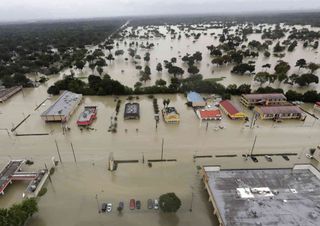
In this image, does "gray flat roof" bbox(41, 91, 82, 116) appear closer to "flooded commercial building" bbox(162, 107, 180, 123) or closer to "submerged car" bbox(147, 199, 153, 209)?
"flooded commercial building" bbox(162, 107, 180, 123)

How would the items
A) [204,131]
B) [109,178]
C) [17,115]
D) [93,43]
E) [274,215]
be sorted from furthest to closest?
[93,43] → [17,115] → [204,131] → [109,178] → [274,215]

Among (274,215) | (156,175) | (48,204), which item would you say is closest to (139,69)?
(156,175)

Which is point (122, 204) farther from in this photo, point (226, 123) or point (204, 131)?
point (226, 123)

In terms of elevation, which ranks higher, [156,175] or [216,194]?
[216,194]

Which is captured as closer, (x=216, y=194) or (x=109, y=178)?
(x=216, y=194)

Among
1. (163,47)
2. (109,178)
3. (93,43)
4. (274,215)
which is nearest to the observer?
(274,215)

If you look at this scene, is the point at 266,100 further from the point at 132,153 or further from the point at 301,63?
the point at 301,63
